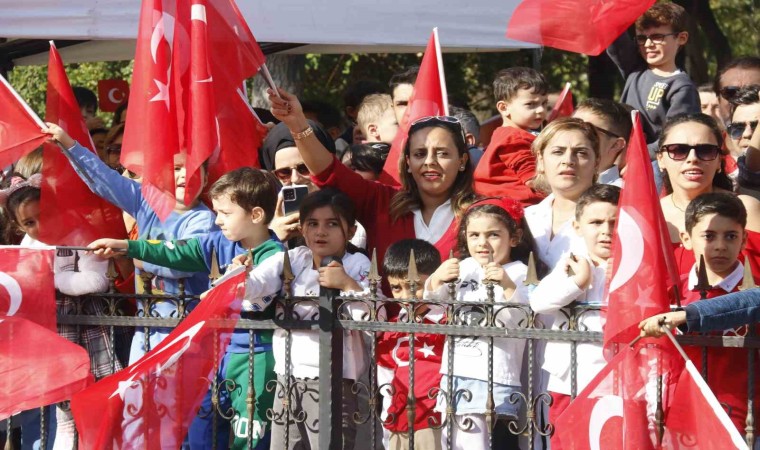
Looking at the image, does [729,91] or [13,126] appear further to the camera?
[729,91]

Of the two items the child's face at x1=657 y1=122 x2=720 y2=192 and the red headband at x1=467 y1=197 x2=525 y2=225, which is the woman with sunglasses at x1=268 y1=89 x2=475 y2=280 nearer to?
the red headband at x1=467 y1=197 x2=525 y2=225

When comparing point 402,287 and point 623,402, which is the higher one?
point 402,287

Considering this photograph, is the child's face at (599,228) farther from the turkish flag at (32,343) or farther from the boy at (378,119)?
the boy at (378,119)

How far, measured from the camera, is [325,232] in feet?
18.6

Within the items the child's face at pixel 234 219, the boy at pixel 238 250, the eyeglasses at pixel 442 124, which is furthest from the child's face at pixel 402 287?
the eyeglasses at pixel 442 124

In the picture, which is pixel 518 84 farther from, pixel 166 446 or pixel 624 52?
pixel 166 446

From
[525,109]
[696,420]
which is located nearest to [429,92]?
[525,109]

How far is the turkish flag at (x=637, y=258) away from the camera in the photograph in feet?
15.0

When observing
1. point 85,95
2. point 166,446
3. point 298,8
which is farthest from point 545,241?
point 85,95

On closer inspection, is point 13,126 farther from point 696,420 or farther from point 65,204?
Answer: point 696,420

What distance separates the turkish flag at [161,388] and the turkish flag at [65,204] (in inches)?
43.9

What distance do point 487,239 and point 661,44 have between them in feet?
8.32

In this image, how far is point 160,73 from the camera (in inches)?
234

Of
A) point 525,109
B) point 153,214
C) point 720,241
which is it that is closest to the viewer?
point 720,241
